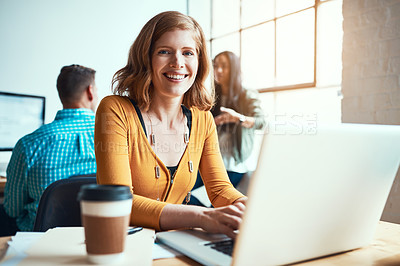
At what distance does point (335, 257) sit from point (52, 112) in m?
3.78

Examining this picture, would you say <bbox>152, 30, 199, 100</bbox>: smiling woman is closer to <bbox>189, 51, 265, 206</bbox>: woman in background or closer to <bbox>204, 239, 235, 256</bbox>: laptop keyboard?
<bbox>204, 239, 235, 256</bbox>: laptop keyboard

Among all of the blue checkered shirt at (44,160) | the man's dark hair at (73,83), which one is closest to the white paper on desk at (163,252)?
the blue checkered shirt at (44,160)

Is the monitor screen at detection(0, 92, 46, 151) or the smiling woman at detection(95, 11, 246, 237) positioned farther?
the monitor screen at detection(0, 92, 46, 151)

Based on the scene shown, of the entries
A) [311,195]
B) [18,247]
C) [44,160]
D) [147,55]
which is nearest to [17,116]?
[44,160]

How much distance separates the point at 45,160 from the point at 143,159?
0.85 metres

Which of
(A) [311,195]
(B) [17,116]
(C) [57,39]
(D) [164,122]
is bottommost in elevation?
(A) [311,195]

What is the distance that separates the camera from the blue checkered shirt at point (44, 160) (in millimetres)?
Result: 1771

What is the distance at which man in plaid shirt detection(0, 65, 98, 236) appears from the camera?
177 cm

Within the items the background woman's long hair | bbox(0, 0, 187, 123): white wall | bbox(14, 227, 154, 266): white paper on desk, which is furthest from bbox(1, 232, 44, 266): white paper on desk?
bbox(0, 0, 187, 123): white wall

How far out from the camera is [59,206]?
40.6 inches

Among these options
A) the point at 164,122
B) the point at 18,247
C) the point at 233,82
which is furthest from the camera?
the point at 233,82

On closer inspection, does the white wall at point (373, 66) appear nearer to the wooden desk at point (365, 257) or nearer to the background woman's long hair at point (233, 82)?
the background woman's long hair at point (233, 82)

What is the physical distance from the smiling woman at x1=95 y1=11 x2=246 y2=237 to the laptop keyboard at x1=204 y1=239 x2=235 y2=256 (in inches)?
16.3

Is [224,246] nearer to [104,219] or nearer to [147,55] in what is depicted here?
[104,219]
